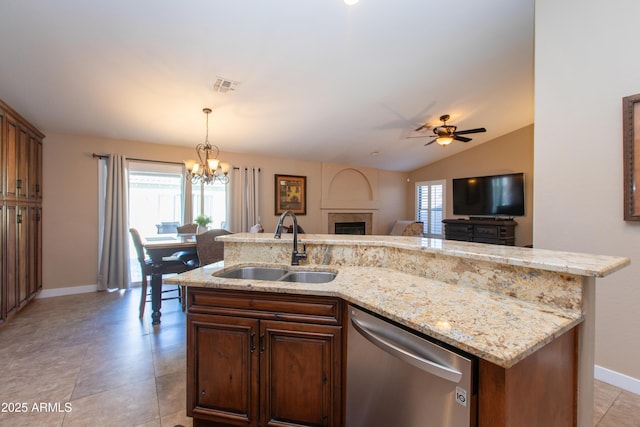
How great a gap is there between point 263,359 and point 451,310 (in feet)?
3.16

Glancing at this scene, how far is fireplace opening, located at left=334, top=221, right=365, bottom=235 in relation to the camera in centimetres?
679

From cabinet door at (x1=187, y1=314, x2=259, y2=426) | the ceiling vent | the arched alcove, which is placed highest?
the ceiling vent

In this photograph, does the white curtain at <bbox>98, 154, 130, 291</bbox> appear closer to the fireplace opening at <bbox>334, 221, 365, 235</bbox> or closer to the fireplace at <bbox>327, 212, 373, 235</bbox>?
the fireplace at <bbox>327, 212, 373, 235</bbox>

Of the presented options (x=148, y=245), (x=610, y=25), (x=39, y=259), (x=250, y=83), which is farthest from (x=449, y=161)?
(x=39, y=259)

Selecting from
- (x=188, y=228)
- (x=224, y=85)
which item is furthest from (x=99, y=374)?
(x=224, y=85)

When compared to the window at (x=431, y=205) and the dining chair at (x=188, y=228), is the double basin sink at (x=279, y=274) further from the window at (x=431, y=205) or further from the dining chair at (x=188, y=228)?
the window at (x=431, y=205)

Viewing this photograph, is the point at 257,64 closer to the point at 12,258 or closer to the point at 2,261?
the point at 2,261

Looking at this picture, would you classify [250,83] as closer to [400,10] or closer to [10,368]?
[400,10]

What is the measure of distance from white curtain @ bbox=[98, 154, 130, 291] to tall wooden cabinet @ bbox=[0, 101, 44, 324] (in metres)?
0.70

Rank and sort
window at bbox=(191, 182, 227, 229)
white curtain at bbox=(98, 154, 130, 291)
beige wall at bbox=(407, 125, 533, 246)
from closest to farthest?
white curtain at bbox=(98, 154, 130, 291)
window at bbox=(191, 182, 227, 229)
beige wall at bbox=(407, 125, 533, 246)

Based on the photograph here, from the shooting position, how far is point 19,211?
3172 mm

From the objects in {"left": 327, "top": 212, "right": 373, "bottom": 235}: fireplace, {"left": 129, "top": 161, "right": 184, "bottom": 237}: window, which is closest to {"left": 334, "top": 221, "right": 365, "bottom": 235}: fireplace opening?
{"left": 327, "top": 212, "right": 373, "bottom": 235}: fireplace

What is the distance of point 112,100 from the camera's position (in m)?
3.27

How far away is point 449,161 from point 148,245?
22.0 ft
